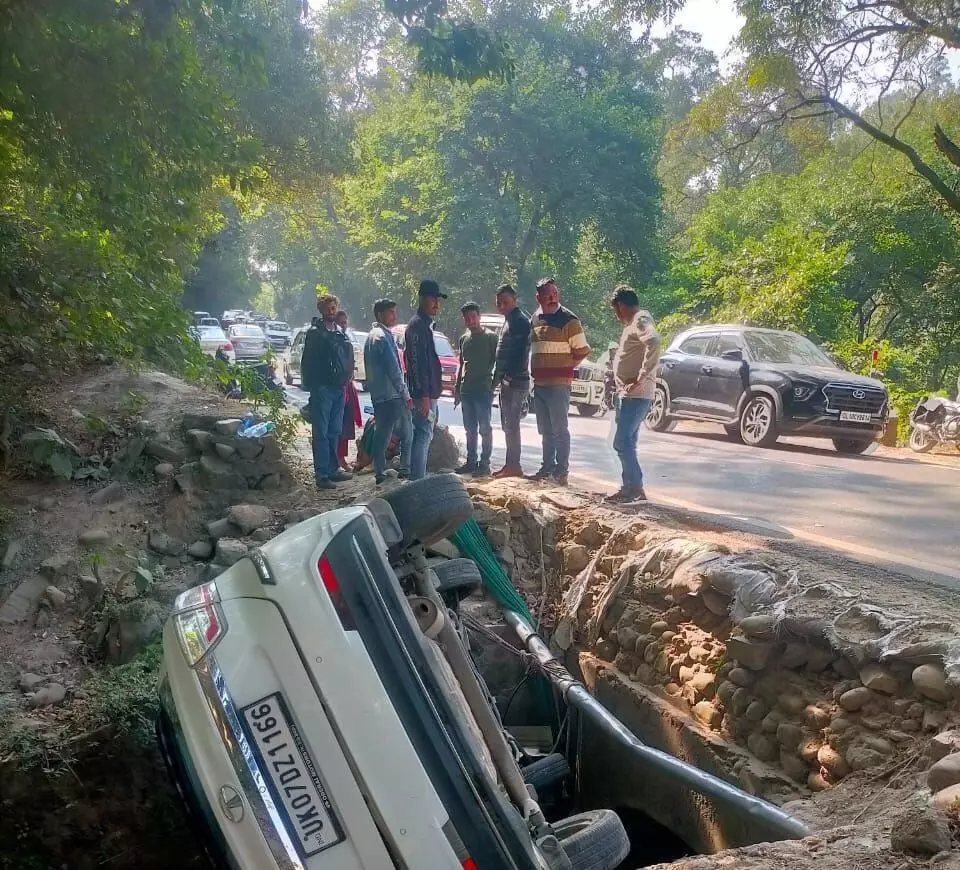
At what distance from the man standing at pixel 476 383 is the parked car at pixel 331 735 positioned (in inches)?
199

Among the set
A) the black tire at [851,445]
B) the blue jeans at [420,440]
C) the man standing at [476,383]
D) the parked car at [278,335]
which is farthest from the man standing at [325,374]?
the parked car at [278,335]

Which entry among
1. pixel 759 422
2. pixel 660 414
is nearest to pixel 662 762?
pixel 759 422

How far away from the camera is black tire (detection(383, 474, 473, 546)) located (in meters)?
3.20

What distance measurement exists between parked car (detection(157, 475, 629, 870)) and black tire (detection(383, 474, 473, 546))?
1.87 feet

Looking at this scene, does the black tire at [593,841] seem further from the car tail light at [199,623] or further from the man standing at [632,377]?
the man standing at [632,377]

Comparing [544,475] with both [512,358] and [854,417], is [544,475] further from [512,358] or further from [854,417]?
[854,417]

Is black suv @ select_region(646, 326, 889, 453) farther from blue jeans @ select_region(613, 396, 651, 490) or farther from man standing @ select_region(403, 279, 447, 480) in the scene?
man standing @ select_region(403, 279, 447, 480)

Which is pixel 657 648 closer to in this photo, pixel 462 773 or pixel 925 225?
pixel 462 773

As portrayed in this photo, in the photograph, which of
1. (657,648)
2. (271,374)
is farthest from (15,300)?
(657,648)

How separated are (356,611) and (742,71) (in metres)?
16.7

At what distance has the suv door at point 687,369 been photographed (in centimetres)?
1238

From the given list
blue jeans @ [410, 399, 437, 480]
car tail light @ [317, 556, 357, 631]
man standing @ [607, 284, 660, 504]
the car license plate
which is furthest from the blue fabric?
the car license plate

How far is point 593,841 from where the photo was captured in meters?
2.46

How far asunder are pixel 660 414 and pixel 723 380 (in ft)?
4.55
